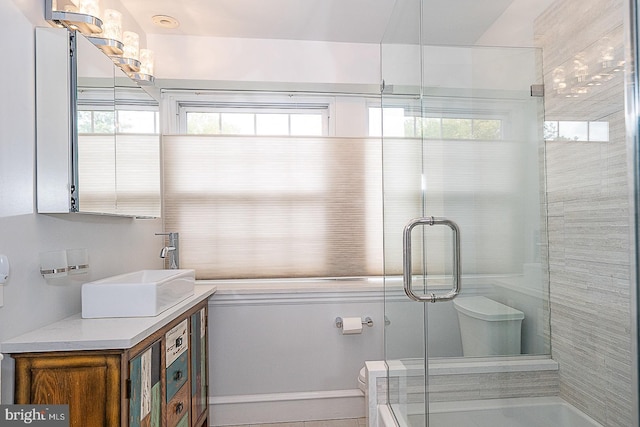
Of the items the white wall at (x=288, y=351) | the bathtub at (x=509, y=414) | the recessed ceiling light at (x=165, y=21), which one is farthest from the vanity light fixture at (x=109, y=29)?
the bathtub at (x=509, y=414)

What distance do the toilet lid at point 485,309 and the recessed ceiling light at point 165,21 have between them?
214 centimetres

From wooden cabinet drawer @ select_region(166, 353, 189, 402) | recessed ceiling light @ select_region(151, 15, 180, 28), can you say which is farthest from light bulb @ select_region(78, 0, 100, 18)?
wooden cabinet drawer @ select_region(166, 353, 189, 402)

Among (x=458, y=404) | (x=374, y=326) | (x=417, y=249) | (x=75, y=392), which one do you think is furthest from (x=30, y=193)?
(x=374, y=326)

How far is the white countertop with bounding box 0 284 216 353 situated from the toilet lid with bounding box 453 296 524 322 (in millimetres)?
1056

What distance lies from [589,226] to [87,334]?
1.47 metres

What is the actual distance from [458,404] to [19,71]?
1.78 metres

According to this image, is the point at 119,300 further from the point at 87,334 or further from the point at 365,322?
the point at 365,322

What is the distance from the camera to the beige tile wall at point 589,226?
789 mm

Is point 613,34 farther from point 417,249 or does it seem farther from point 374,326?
point 374,326

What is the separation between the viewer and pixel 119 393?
1.30 metres

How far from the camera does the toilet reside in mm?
1196

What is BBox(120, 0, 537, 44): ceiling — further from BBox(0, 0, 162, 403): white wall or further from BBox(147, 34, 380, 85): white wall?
BBox(0, 0, 162, 403): white wall

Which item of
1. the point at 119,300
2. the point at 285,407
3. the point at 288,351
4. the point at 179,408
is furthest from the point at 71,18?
the point at 285,407

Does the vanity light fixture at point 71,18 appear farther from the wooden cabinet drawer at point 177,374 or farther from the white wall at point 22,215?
the wooden cabinet drawer at point 177,374
